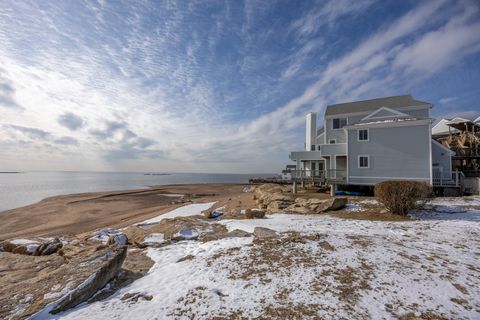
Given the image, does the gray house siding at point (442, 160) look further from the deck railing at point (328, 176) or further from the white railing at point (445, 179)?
the deck railing at point (328, 176)

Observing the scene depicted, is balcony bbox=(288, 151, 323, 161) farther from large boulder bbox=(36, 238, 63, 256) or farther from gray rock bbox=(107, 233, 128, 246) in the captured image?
large boulder bbox=(36, 238, 63, 256)

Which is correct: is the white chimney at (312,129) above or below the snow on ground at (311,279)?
above

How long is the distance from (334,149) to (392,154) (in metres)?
4.41

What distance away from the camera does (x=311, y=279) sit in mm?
4840

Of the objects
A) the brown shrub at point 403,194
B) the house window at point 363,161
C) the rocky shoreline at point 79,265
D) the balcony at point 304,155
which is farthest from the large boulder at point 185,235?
the balcony at point 304,155

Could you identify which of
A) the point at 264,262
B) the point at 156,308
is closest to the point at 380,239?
the point at 264,262

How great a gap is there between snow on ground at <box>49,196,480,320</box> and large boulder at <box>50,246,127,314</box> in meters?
0.24

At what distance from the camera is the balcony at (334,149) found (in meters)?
19.8

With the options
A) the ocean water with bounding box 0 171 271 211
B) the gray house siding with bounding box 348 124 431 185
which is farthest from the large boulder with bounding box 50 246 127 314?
the ocean water with bounding box 0 171 271 211

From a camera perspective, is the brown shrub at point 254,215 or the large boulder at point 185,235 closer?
the large boulder at point 185,235

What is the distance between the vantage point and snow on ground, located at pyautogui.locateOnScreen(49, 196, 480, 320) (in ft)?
12.9

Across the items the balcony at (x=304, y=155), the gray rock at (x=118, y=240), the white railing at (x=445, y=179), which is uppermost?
the balcony at (x=304, y=155)

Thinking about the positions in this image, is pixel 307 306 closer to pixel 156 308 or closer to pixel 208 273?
pixel 208 273

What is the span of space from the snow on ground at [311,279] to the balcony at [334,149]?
12427 millimetres
